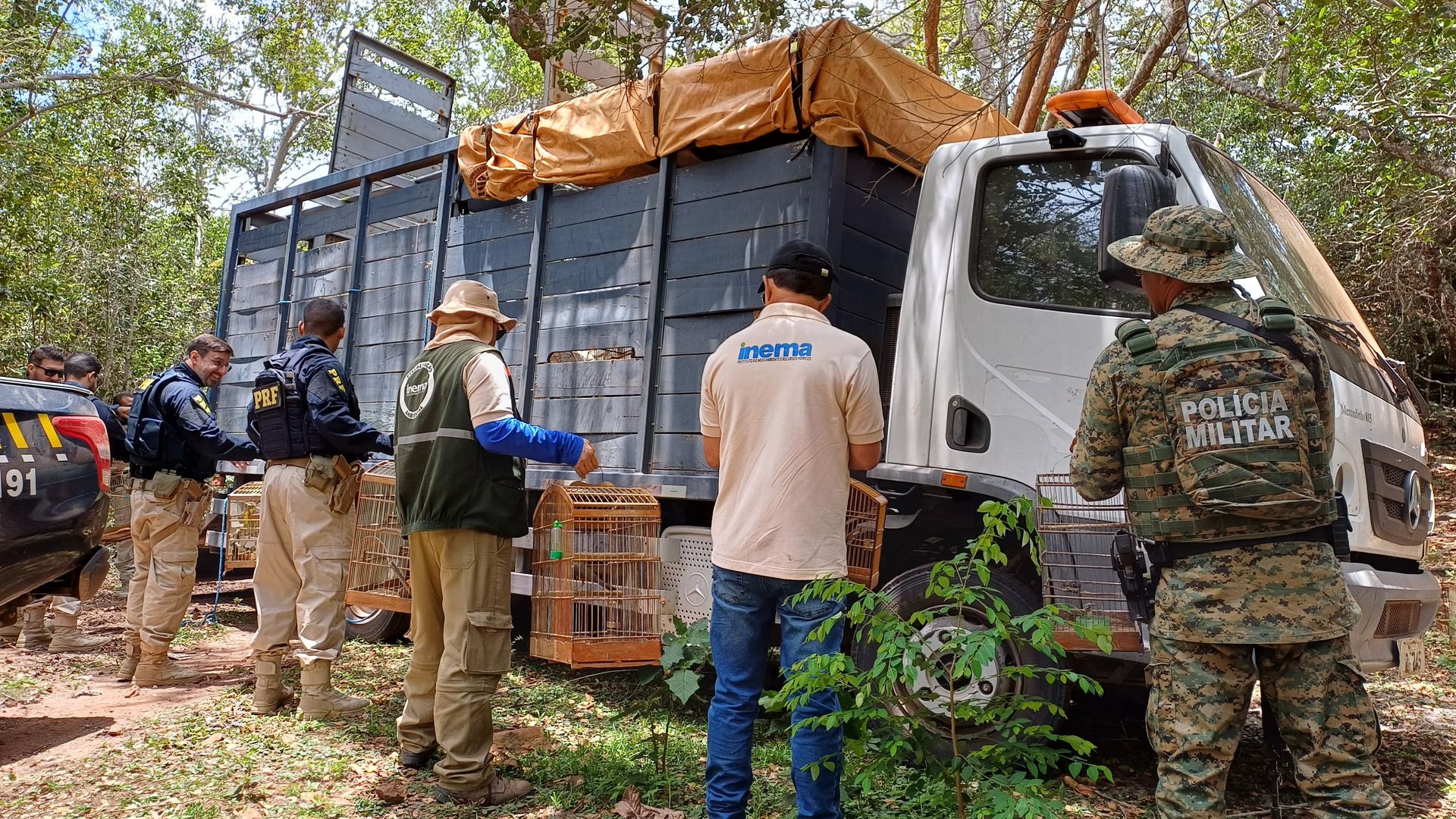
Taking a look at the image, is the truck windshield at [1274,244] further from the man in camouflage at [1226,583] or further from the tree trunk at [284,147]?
the tree trunk at [284,147]

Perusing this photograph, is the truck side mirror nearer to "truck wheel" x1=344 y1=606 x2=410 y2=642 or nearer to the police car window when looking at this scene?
the police car window

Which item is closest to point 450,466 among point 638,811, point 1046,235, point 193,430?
point 638,811

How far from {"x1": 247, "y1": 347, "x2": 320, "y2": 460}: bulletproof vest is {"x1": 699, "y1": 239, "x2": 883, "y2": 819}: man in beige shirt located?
2522 mm

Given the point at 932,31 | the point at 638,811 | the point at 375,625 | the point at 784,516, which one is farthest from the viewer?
the point at 932,31

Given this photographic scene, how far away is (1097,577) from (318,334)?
3.64 m

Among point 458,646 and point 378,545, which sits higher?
point 378,545

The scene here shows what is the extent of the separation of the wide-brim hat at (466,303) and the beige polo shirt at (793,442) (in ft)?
4.29

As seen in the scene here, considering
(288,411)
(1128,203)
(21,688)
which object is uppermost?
(1128,203)

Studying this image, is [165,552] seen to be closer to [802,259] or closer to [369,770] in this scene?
[369,770]

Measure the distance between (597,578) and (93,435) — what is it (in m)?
2.21

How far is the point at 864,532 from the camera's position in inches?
151

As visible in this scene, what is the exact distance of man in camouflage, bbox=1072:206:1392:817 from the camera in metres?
2.33

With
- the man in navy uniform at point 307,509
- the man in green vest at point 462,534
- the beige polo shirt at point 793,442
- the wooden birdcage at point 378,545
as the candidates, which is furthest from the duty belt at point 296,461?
the beige polo shirt at point 793,442

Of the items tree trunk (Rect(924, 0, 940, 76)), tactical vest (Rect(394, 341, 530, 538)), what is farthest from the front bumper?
tree trunk (Rect(924, 0, 940, 76))
